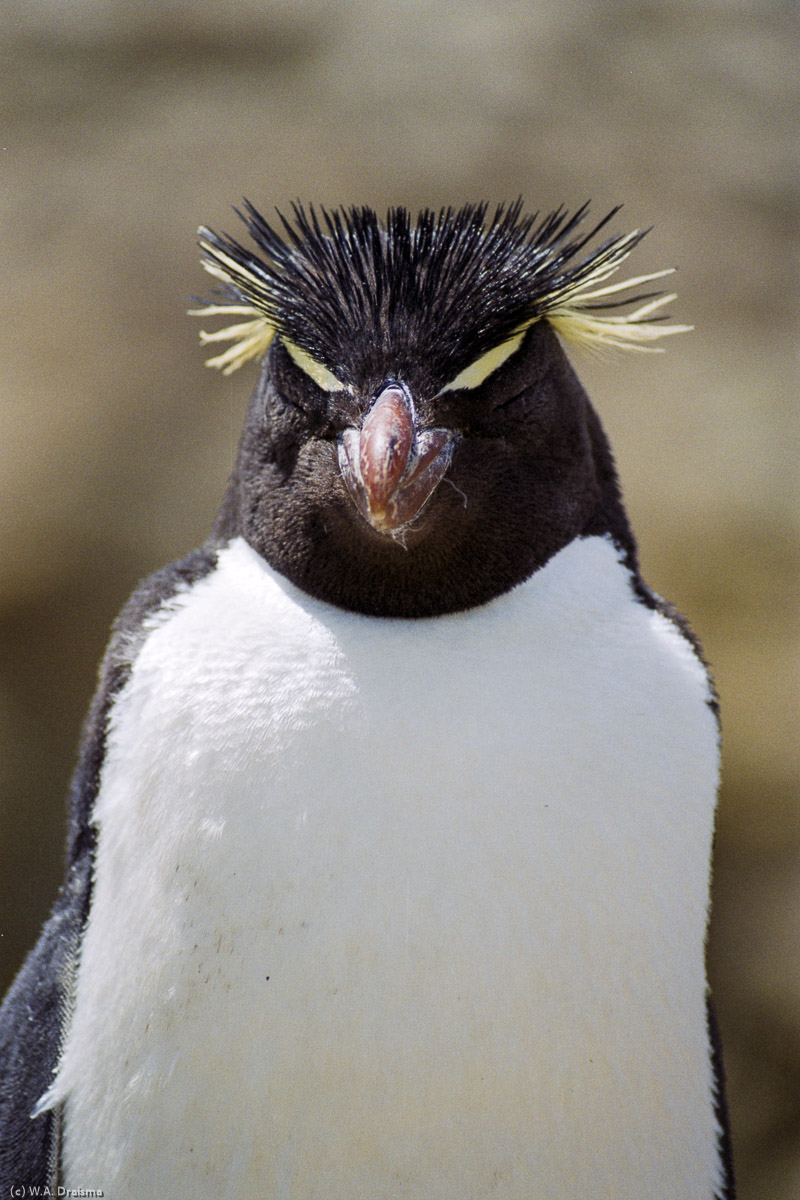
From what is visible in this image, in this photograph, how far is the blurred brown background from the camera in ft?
7.34

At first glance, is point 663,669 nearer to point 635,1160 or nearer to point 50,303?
point 635,1160

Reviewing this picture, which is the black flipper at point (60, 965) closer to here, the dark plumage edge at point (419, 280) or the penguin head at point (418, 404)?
the penguin head at point (418, 404)

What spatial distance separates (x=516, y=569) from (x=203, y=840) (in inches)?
15.3

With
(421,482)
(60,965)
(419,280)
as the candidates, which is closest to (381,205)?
(419,280)

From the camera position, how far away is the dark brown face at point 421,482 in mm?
942

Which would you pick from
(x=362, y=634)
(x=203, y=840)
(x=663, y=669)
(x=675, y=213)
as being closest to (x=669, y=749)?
(x=663, y=669)

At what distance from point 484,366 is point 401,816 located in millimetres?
→ 417

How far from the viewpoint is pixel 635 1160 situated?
967 mm

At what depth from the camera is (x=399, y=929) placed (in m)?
0.88

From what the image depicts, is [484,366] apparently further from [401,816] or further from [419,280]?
[401,816]

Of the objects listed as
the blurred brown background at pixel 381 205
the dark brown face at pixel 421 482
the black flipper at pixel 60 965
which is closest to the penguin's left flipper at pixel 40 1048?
the black flipper at pixel 60 965

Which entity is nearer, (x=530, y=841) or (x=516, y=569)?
(x=530, y=841)

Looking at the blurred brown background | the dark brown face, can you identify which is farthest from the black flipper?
the blurred brown background

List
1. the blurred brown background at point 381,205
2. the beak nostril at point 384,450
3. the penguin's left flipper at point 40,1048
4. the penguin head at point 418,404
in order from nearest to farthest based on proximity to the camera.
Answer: the beak nostril at point 384,450, the penguin head at point 418,404, the penguin's left flipper at point 40,1048, the blurred brown background at point 381,205
